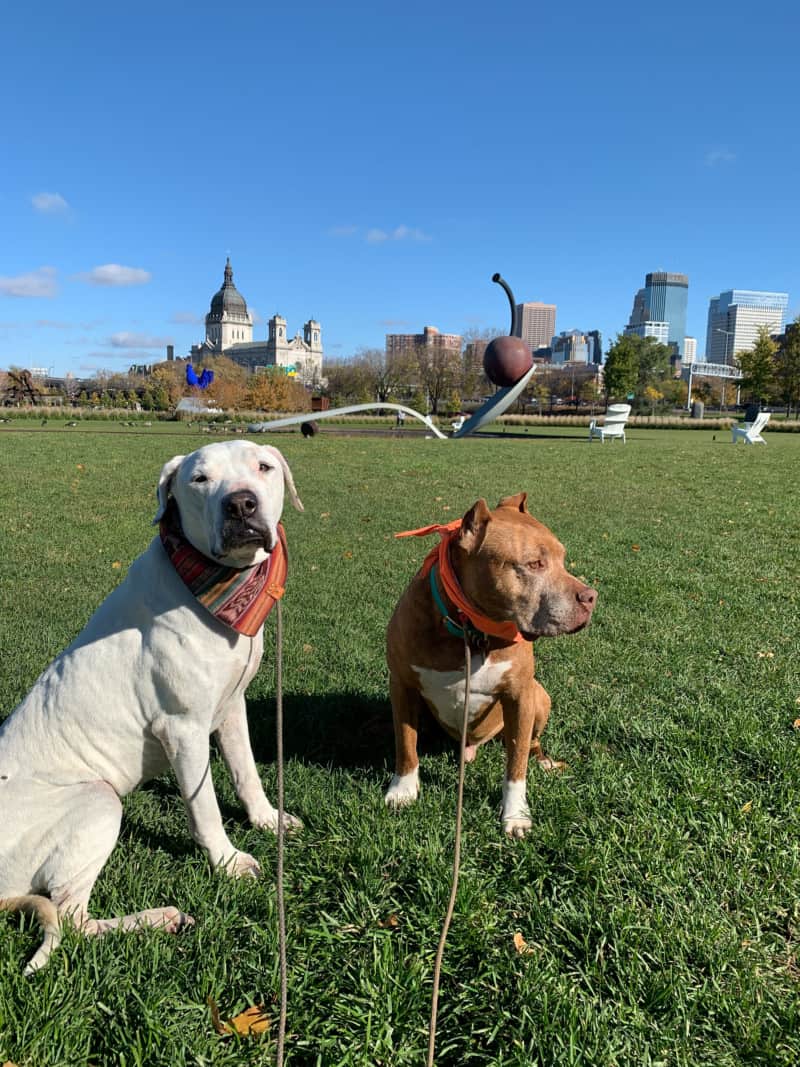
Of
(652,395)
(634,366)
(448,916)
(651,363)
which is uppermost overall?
(651,363)

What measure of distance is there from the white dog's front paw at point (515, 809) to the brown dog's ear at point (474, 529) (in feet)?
3.55

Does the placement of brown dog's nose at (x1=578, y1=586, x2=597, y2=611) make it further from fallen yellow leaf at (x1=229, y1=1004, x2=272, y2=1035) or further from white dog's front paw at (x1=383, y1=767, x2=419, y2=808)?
fallen yellow leaf at (x1=229, y1=1004, x2=272, y2=1035)

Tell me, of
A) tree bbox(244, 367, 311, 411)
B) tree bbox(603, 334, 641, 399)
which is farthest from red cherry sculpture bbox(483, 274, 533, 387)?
tree bbox(603, 334, 641, 399)

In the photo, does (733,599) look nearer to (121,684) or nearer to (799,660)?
(799,660)

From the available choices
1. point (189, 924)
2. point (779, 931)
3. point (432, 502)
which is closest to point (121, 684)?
point (189, 924)

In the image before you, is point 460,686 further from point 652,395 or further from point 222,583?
point 652,395

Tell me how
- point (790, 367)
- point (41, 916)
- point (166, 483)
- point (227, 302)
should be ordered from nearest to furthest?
point (41, 916) → point (166, 483) → point (790, 367) → point (227, 302)

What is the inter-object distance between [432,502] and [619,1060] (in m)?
9.19

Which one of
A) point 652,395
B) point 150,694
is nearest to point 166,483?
point 150,694

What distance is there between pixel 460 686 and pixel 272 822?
102 centimetres

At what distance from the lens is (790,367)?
48.2 m

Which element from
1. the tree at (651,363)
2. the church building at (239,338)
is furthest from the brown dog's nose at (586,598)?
the church building at (239,338)

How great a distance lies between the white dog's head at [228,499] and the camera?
232 centimetres

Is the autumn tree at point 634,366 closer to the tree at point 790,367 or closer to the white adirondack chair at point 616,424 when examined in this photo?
the tree at point 790,367
